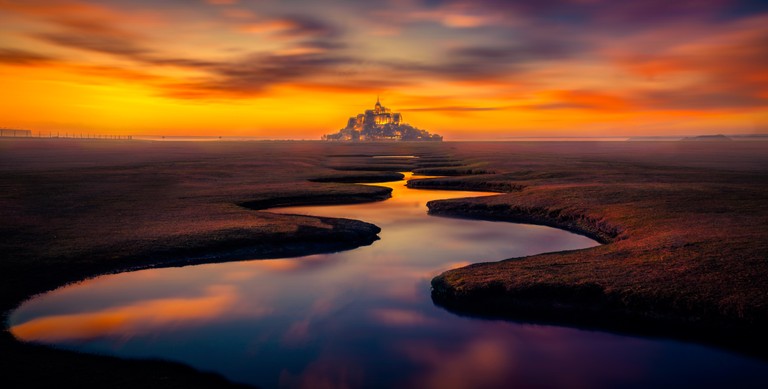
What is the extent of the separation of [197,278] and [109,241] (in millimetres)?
7415

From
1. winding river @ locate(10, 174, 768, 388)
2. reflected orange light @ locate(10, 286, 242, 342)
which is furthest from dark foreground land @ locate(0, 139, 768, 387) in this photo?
reflected orange light @ locate(10, 286, 242, 342)

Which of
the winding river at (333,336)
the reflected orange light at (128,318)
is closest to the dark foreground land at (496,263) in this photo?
the winding river at (333,336)

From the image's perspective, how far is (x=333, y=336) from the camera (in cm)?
1862

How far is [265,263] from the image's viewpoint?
27.6m

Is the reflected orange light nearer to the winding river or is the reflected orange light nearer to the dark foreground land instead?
the winding river

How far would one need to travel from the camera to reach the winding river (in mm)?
15664

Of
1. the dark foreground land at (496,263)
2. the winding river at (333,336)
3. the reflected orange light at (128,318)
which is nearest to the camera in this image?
the winding river at (333,336)

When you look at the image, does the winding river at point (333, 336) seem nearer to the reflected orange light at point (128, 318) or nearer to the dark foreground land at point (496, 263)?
the reflected orange light at point (128, 318)

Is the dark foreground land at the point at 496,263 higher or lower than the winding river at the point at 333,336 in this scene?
higher

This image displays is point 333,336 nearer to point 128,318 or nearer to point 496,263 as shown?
point 128,318

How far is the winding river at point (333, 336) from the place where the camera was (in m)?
15.7

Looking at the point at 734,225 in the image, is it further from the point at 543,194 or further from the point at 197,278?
the point at 197,278

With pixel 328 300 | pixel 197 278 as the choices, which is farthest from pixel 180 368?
pixel 197 278

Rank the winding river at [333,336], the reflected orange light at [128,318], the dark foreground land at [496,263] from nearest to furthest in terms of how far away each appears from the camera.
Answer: the winding river at [333,336] → the dark foreground land at [496,263] → the reflected orange light at [128,318]
